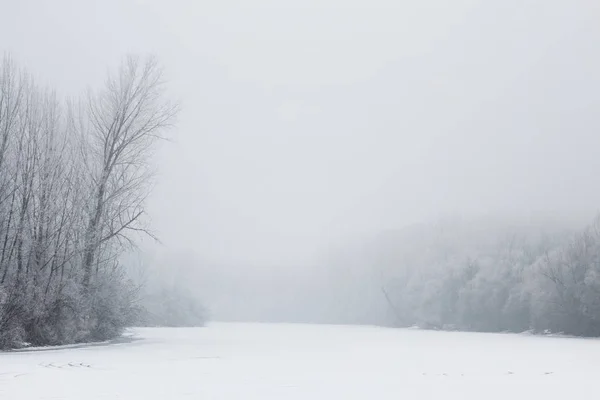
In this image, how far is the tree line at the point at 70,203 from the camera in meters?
21.2

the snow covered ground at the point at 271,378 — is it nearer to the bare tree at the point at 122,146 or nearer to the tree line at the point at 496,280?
the bare tree at the point at 122,146

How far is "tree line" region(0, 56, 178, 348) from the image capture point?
21.2 m

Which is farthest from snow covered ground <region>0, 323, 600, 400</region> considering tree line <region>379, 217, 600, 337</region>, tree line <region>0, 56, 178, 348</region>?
tree line <region>379, 217, 600, 337</region>

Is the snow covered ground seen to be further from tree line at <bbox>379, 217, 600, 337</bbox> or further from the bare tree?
tree line at <bbox>379, 217, 600, 337</bbox>

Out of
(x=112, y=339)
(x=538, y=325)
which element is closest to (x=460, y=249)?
(x=538, y=325)

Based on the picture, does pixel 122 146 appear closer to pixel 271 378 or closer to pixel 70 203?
pixel 70 203

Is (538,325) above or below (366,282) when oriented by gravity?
below

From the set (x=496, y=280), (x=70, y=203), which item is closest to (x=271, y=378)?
(x=70, y=203)

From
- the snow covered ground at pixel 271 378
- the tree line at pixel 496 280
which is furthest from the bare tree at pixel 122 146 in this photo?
the tree line at pixel 496 280

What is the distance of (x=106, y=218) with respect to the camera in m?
25.3

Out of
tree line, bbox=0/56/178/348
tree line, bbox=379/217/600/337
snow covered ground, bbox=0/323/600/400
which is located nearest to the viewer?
snow covered ground, bbox=0/323/600/400

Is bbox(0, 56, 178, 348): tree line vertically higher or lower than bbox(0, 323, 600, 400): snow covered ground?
higher

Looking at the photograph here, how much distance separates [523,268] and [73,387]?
208 ft

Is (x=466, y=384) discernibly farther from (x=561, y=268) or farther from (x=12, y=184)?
(x=561, y=268)
